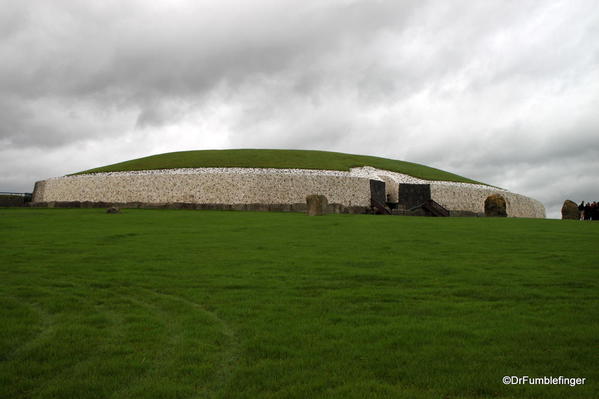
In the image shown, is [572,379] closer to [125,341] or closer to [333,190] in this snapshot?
[125,341]

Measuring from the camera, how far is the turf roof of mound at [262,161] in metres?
43.4

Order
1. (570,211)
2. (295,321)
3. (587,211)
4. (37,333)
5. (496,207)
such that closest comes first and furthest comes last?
1. (37,333)
2. (295,321)
3. (570,211)
4. (496,207)
5. (587,211)

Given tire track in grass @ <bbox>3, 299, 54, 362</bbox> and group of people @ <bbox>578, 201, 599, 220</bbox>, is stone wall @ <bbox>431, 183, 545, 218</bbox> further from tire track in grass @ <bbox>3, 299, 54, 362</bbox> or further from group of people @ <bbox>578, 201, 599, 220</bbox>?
tire track in grass @ <bbox>3, 299, 54, 362</bbox>

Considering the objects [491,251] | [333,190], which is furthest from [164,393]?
[333,190]

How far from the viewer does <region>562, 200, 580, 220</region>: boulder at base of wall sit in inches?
1287

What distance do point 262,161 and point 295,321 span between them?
Answer: 38257mm

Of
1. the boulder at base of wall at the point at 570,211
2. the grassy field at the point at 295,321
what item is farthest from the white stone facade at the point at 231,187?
the grassy field at the point at 295,321

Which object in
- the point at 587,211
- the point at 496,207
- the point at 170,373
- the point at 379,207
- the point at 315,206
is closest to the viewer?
the point at 170,373

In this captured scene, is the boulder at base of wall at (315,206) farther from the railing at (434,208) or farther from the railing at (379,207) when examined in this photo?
the railing at (434,208)

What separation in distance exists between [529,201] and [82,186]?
4477 cm

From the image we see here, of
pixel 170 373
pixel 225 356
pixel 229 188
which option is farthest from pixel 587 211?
pixel 170 373

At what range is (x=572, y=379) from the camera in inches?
195

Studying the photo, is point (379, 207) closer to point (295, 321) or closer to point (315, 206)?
point (315, 206)

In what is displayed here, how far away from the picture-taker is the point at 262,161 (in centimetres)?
4462
